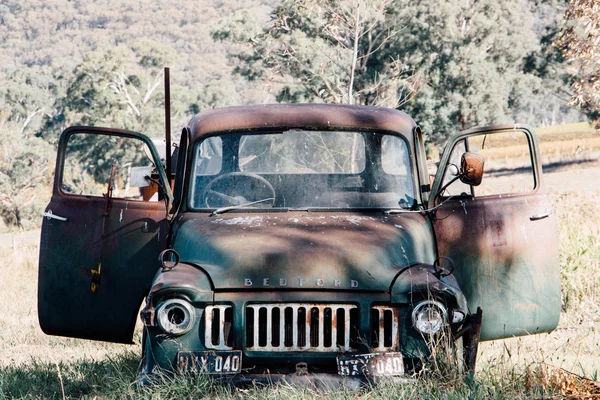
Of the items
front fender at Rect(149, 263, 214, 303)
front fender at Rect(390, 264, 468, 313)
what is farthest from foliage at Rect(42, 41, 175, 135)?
front fender at Rect(390, 264, 468, 313)

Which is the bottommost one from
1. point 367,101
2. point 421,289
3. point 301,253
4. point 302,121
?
point 421,289

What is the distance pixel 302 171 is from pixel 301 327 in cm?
153

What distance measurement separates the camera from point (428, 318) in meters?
4.07

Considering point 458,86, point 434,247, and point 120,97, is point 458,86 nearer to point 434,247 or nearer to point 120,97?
point 120,97

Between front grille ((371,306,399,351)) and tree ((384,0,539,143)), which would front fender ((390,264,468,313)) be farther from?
tree ((384,0,539,143))

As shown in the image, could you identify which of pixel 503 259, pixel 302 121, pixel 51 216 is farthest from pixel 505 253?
pixel 51 216

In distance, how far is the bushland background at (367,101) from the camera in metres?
5.18

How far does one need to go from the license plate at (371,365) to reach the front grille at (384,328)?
67 mm

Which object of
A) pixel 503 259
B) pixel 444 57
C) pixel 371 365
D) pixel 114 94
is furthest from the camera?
pixel 114 94

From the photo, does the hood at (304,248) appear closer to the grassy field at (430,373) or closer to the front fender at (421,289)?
the front fender at (421,289)

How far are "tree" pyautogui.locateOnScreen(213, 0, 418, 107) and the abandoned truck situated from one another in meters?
12.1

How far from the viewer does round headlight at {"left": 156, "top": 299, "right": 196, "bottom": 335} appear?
4.03m

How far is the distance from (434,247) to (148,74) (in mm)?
56564

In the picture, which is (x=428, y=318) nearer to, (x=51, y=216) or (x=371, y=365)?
(x=371, y=365)
